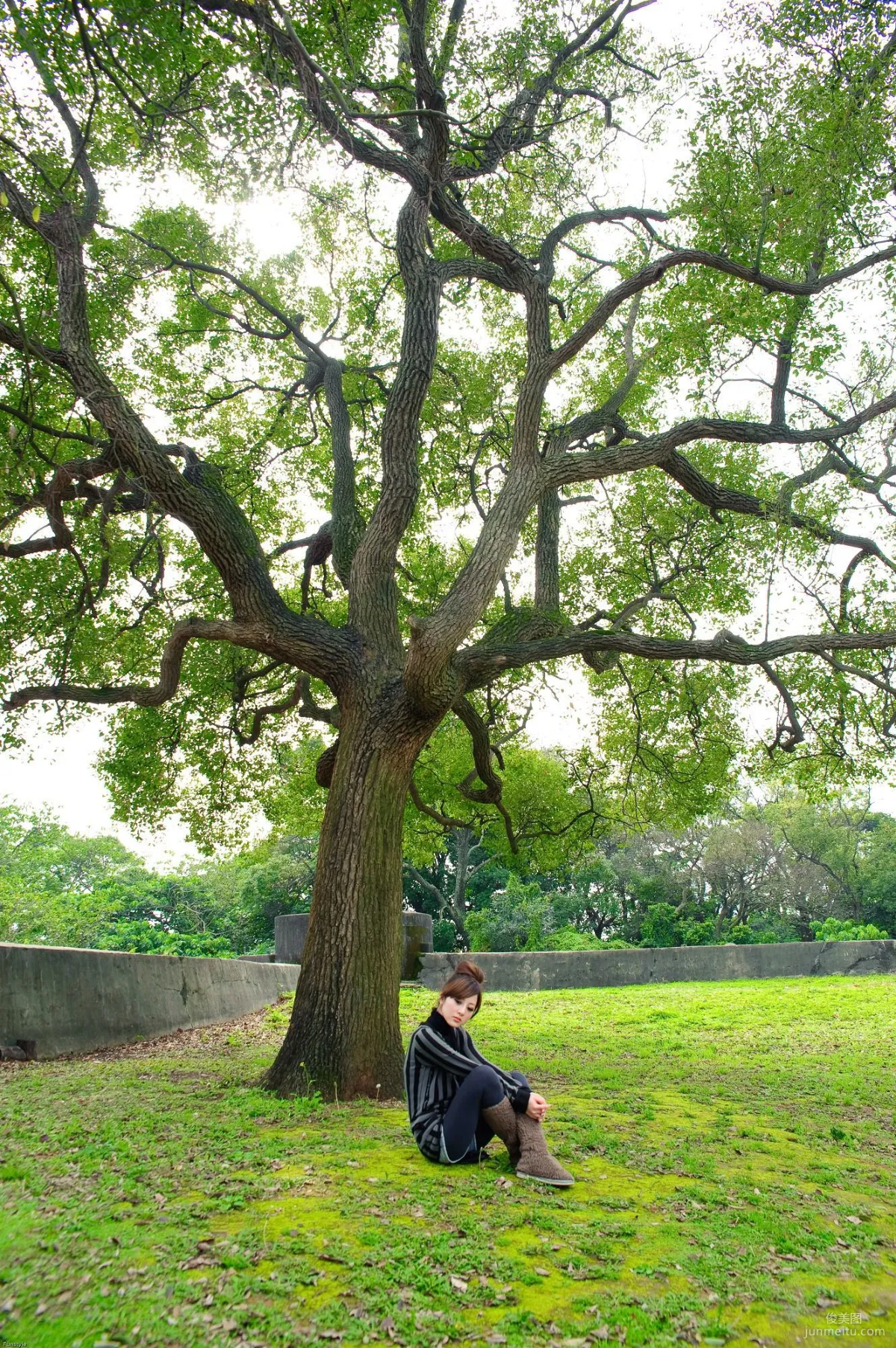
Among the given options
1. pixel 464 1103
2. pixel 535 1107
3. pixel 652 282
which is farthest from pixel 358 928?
pixel 652 282

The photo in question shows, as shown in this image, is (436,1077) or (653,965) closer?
(436,1077)

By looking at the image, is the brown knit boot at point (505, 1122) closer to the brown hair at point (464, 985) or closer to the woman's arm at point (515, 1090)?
the woman's arm at point (515, 1090)

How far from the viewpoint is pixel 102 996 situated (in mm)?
9266

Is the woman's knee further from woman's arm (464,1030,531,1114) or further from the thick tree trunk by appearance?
the thick tree trunk

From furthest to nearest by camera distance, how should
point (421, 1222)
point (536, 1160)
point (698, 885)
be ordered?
point (698, 885), point (536, 1160), point (421, 1222)

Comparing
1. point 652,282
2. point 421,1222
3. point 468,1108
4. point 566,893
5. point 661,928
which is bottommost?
point 421,1222

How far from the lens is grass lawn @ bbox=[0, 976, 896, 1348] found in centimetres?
266

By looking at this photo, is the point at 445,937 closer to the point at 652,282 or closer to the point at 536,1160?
the point at 652,282

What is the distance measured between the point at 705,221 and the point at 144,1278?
9.61m

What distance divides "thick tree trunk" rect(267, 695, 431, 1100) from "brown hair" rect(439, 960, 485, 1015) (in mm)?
1959

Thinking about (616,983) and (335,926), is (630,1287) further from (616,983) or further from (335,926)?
(616,983)

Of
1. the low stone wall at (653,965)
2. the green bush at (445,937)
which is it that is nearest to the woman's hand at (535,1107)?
the low stone wall at (653,965)

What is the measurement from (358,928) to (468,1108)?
248cm

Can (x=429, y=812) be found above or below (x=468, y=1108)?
above
